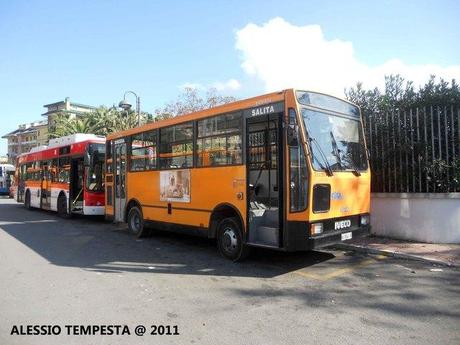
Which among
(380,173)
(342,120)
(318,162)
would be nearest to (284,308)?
(318,162)

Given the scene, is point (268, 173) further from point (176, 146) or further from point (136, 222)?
point (136, 222)

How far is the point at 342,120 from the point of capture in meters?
7.79

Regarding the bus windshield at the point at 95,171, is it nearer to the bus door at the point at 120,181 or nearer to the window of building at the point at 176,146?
the bus door at the point at 120,181

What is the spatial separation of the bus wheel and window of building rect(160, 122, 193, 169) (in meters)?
1.92

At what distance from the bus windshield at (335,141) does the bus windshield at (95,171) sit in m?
9.70

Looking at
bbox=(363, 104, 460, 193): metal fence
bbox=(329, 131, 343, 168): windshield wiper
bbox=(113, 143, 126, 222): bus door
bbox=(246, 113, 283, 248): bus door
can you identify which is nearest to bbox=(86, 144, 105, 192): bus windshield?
bbox=(113, 143, 126, 222): bus door

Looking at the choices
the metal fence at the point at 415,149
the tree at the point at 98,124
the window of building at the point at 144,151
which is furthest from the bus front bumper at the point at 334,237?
the tree at the point at 98,124

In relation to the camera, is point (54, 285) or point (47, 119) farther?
point (47, 119)

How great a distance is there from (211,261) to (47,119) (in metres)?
89.0

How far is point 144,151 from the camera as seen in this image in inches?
419

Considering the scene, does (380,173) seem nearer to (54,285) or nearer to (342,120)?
(342,120)

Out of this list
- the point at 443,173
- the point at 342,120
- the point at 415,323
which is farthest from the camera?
the point at 443,173

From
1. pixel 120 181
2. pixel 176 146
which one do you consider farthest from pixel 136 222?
pixel 176 146

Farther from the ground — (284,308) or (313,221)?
(313,221)
